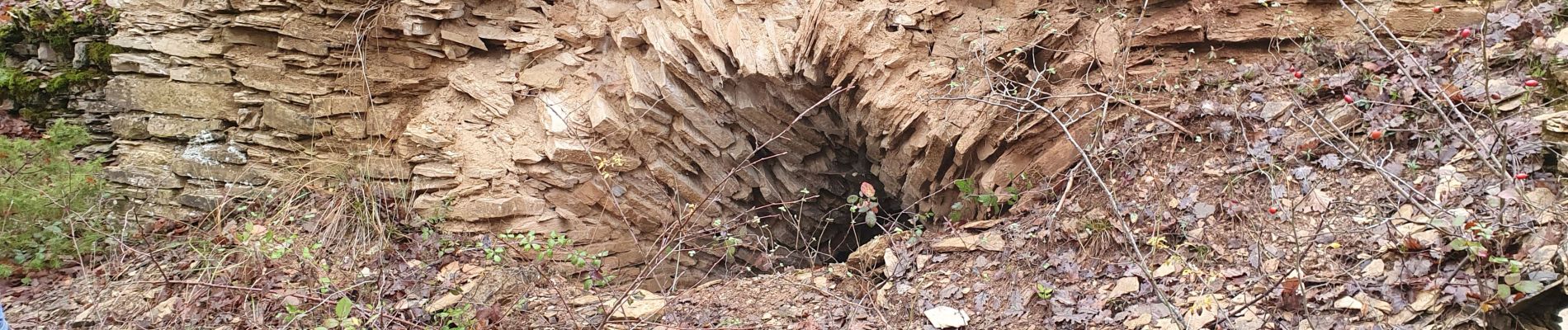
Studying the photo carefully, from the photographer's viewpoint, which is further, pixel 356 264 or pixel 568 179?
pixel 568 179

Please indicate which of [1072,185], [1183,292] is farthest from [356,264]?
[1183,292]

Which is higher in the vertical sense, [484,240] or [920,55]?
[920,55]

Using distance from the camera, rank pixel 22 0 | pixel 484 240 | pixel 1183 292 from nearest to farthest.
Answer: pixel 1183 292
pixel 484 240
pixel 22 0

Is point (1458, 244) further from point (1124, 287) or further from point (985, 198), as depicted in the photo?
point (985, 198)

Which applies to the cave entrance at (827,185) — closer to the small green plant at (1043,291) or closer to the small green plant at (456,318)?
the small green plant at (1043,291)

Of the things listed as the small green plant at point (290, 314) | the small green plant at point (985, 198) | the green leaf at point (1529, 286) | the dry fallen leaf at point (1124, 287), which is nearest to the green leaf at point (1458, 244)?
the green leaf at point (1529, 286)

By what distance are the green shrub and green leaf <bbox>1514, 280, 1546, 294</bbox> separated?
5.98 meters

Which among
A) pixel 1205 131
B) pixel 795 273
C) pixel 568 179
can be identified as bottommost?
pixel 795 273

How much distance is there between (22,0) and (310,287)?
11.4 ft

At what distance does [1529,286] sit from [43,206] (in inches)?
248

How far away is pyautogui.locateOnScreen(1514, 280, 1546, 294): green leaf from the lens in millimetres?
2275

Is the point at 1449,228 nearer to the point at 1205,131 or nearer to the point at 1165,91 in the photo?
the point at 1205,131

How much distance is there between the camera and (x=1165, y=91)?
151 inches

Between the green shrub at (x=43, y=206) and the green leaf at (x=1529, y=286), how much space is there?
19.6 feet
